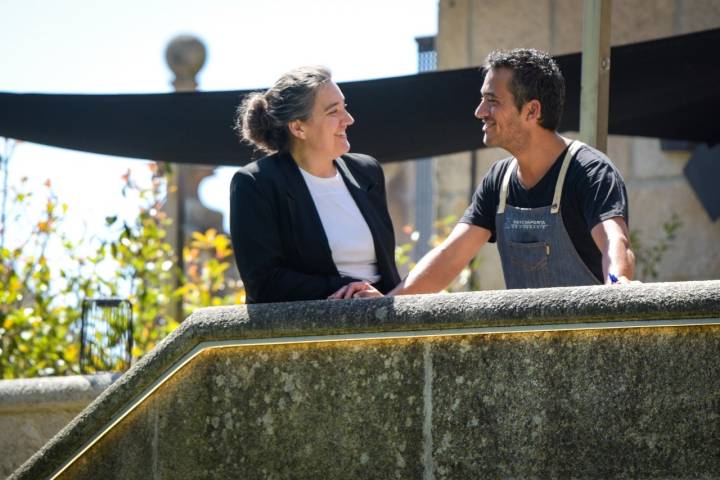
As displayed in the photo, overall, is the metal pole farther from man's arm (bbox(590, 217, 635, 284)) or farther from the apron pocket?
man's arm (bbox(590, 217, 635, 284))

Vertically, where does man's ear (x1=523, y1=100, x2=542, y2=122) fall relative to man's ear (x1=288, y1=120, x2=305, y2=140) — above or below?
above

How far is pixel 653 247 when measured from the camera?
7410 mm

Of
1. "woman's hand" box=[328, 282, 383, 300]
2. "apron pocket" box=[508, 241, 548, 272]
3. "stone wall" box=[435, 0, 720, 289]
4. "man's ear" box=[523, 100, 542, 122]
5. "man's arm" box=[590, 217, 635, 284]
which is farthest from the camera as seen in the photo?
"stone wall" box=[435, 0, 720, 289]

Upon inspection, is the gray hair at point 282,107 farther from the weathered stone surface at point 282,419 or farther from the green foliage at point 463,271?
the green foliage at point 463,271

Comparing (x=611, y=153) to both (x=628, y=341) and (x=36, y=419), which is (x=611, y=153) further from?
(x=628, y=341)

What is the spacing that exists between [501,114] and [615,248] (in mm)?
793

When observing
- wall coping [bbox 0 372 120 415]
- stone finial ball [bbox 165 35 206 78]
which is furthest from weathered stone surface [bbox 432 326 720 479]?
stone finial ball [bbox 165 35 206 78]

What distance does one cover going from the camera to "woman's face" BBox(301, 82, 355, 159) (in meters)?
4.19

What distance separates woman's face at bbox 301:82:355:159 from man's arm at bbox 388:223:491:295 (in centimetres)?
51

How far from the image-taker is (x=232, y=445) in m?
3.48

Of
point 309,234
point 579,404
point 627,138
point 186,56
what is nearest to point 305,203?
point 309,234

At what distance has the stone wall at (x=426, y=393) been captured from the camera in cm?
310

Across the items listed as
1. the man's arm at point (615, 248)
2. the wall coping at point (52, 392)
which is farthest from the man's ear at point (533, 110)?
the wall coping at point (52, 392)

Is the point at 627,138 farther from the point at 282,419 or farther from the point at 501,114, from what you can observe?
the point at 282,419
